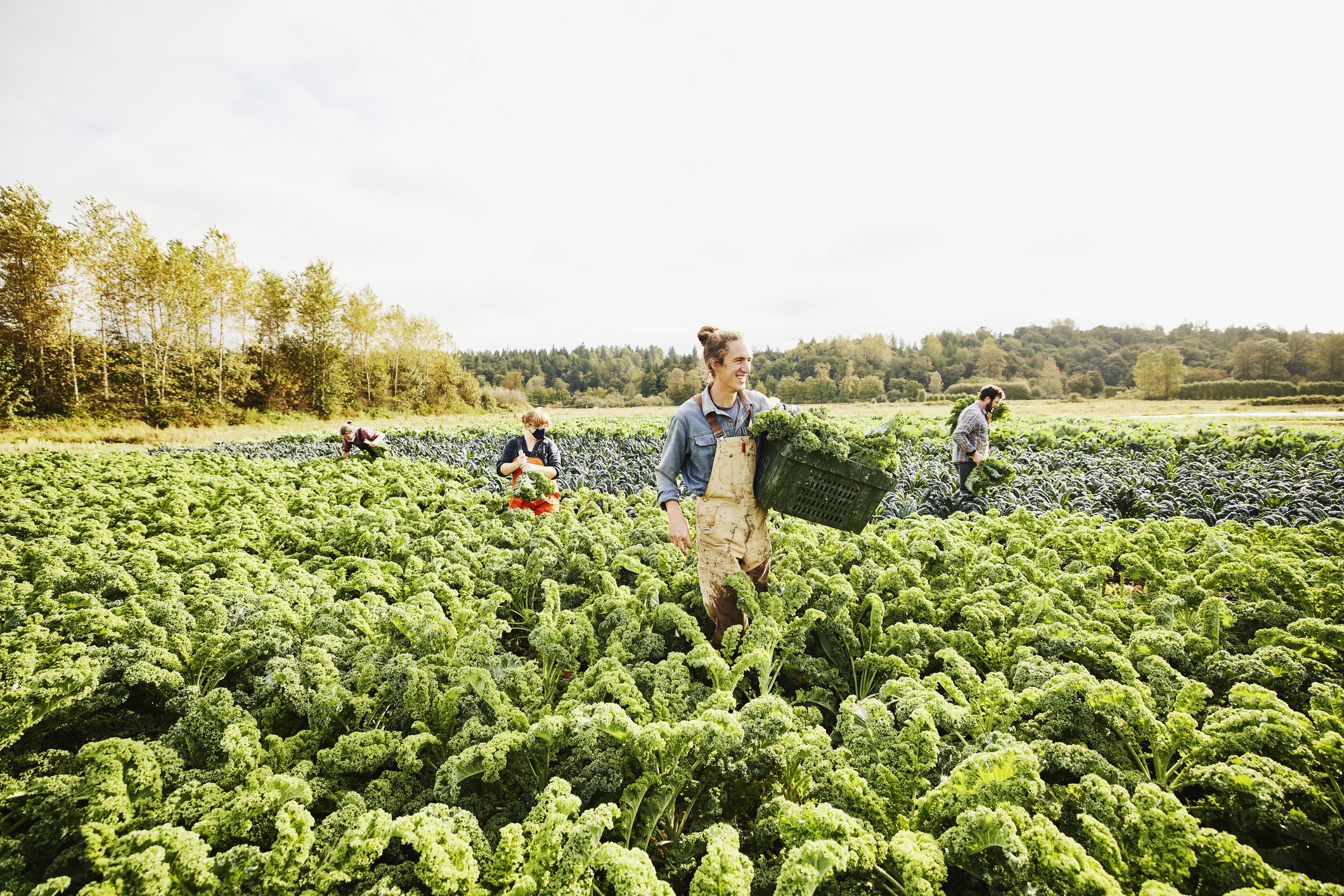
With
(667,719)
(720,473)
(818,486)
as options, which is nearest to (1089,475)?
(818,486)

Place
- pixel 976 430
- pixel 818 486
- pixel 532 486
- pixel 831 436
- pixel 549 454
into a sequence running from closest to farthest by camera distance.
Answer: pixel 831 436 → pixel 818 486 → pixel 532 486 → pixel 549 454 → pixel 976 430

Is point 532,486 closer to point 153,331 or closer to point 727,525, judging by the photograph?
point 727,525

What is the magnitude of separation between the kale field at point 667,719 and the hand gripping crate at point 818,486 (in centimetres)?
65

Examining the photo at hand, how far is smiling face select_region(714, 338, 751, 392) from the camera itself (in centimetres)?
379

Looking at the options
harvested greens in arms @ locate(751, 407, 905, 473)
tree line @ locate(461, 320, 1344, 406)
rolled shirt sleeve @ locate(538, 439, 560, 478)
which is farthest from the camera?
tree line @ locate(461, 320, 1344, 406)

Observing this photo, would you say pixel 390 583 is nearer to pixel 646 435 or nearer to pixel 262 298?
pixel 646 435

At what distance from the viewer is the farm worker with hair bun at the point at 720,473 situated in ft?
12.7

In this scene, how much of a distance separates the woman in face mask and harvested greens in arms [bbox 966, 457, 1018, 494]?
6.61 meters

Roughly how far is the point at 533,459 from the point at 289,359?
4318 cm

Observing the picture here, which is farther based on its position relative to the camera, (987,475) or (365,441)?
(365,441)

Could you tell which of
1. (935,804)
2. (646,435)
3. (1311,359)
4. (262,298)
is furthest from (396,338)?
(1311,359)

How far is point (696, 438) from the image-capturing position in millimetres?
4031

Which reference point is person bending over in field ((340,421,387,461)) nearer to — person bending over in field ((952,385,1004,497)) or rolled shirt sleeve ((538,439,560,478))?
rolled shirt sleeve ((538,439,560,478))

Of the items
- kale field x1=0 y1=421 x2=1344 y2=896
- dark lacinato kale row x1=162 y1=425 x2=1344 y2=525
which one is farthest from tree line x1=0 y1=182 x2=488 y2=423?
kale field x1=0 y1=421 x2=1344 y2=896
